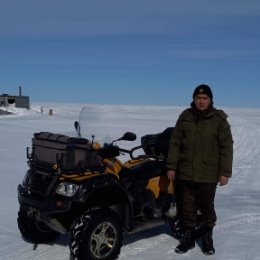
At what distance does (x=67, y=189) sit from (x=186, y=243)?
1.54 m

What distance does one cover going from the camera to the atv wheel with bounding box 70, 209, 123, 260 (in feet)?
14.2

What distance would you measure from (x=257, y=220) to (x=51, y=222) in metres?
3.17

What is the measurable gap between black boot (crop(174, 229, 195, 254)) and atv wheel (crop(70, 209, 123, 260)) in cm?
77

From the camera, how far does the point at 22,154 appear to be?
12570mm

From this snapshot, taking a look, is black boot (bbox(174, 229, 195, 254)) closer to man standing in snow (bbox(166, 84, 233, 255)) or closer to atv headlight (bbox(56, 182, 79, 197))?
man standing in snow (bbox(166, 84, 233, 255))

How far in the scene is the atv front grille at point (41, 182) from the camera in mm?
4405

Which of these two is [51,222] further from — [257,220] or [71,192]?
[257,220]

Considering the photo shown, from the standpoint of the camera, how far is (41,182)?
15.0ft

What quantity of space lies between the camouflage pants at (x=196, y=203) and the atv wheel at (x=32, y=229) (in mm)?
1489

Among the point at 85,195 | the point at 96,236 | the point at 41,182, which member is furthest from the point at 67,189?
the point at 96,236

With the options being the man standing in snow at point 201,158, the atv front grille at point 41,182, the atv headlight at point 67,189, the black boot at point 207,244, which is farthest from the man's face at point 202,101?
the atv front grille at point 41,182

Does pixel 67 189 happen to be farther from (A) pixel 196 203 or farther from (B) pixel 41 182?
(A) pixel 196 203

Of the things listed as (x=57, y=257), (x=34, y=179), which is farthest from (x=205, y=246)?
(x=34, y=179)

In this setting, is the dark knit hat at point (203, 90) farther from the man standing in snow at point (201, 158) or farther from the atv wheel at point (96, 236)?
the atv wheel at point (96, 236)
